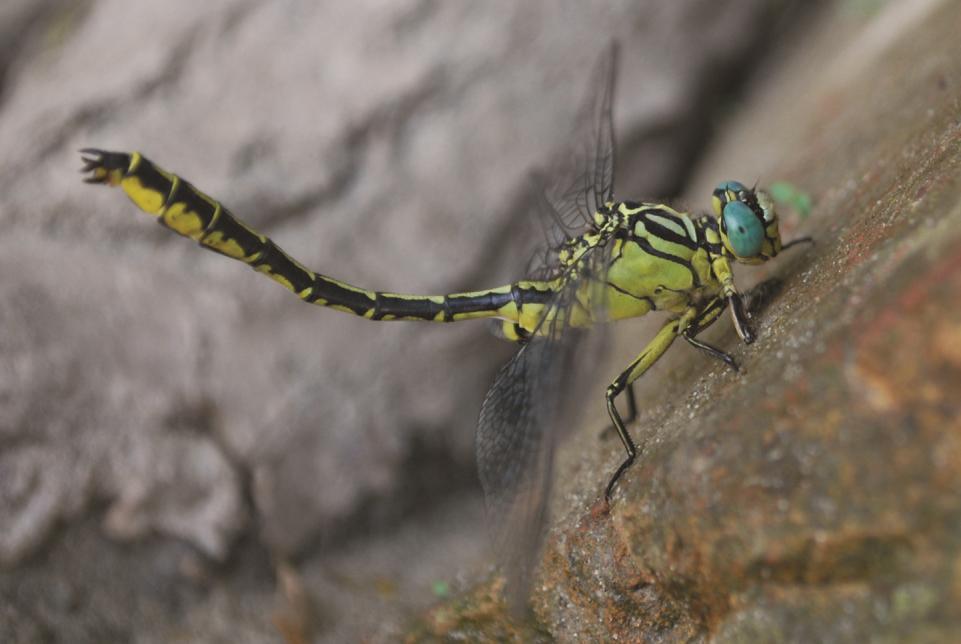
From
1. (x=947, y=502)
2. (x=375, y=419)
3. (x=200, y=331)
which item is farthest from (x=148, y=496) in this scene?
(x=947, y=502)

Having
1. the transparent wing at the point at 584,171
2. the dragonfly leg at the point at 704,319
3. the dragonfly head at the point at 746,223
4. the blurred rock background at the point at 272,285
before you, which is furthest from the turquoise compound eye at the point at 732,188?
the blurred rock background at the point at 272,285

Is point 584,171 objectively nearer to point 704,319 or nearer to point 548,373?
point 704,319

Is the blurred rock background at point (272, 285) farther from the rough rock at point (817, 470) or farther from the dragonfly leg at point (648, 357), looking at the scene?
the rough rock at point (817, 470)

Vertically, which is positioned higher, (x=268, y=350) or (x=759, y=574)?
(x=268, y=350)

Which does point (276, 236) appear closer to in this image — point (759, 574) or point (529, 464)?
point (529, 464)

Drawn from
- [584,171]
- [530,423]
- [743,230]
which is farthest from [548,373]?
[584,171]

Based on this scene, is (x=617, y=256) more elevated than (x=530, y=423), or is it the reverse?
(x=617, y=256)
